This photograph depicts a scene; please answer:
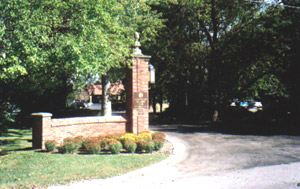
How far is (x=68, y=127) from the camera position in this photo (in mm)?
10930

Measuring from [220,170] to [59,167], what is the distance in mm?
4539

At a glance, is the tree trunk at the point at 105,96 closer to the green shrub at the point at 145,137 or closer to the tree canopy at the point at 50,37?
the tree canopy at the point at 50,37

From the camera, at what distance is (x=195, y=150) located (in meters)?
10.6

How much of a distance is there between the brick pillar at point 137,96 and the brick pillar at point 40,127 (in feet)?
11.7

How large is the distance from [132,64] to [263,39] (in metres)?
12.4

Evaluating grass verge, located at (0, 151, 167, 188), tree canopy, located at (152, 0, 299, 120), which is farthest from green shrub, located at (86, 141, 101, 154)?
tree canopy, located at (152, 0, 299, 120)

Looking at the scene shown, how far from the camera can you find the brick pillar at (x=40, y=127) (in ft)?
33.0

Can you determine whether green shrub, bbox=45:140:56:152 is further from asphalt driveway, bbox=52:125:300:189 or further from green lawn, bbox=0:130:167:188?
asphalt driveway, bbox=52:125:300:189

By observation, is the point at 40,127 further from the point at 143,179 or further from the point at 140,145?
the point at 143,179

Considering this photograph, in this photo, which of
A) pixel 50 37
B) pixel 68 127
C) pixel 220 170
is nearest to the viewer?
pixel 220 170

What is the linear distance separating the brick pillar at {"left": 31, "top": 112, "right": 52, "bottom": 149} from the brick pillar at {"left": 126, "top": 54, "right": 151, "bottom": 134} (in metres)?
3.55

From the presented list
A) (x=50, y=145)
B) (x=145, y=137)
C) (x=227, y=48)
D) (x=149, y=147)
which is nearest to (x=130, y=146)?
(x=149, y=147)

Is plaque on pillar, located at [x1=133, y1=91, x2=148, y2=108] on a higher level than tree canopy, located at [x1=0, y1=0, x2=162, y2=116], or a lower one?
lower

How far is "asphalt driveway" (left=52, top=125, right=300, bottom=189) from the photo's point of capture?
6270 millimetres
